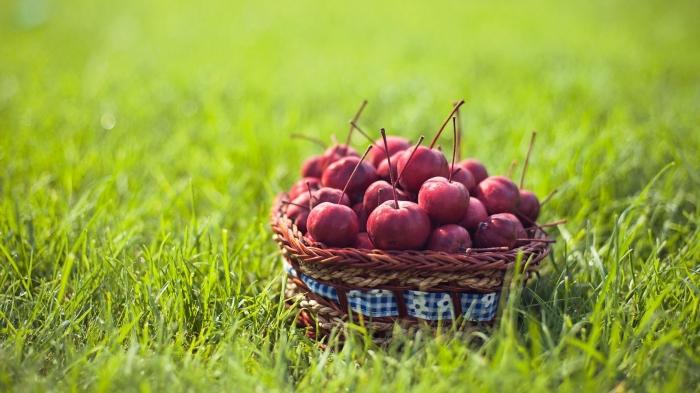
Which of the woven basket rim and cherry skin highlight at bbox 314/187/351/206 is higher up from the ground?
cherry skin highlight at bbox 314/187/351/206

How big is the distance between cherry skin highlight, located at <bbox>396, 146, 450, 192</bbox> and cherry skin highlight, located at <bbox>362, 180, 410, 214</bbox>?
0.07m

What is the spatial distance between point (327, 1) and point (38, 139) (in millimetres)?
8301

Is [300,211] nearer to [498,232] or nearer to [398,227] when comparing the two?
[398,227]

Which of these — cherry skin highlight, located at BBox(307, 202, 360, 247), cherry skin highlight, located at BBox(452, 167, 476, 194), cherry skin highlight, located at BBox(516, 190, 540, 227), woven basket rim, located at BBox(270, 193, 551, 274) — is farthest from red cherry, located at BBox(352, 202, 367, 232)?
cherry skin highlight, located at BBox(516, 190, 540, 227)

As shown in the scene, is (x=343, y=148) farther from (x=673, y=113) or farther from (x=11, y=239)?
(x=673, y=113)

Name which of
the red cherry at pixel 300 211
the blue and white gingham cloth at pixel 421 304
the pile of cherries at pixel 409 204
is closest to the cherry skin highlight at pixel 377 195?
the pile of cherries at pixel 409 204

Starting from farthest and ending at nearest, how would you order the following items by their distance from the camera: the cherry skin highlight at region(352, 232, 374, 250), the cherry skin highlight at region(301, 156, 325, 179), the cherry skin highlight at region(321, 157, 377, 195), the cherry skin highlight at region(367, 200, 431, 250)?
the cherry skin highlight at region(301, 156, 325, 179) → the cherry skin highlight at region(321, 157, 377, 195) → the cherry skin highlight at region(352, 232, 374, 250) → the cherry skin highlight at region(367, 200, 431, 250)

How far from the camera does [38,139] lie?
3.84 meters

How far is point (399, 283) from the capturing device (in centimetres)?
188

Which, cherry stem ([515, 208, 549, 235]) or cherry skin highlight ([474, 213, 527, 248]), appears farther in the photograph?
A: cherry stem ([515, 208, 549, 235])

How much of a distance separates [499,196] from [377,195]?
446 mm

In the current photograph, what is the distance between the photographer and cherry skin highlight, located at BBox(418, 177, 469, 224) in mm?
1975

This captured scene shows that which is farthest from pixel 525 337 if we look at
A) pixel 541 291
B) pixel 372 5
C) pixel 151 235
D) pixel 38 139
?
pixel 372 5

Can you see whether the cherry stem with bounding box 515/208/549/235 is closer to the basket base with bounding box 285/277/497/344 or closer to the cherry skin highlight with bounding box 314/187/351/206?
the basket base with bounding box 285/277/497/344
